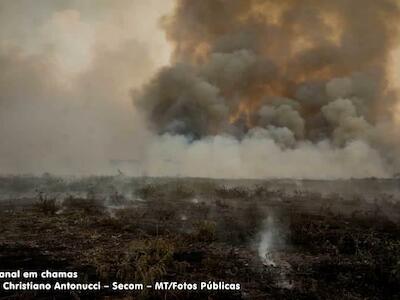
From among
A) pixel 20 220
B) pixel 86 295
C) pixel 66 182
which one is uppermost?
pixel 66 182

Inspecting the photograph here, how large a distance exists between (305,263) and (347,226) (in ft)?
19.9

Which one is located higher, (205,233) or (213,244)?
(205,233)

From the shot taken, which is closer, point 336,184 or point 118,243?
point 118,243

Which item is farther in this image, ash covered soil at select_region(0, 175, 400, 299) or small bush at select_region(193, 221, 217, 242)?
small bush at select_region(193, 221, 217, 242)

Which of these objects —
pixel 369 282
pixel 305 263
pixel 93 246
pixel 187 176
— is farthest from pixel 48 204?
pixel 187 176

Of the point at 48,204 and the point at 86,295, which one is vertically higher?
the point at 48,204

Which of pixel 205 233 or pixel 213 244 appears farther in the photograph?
pixel 205 233

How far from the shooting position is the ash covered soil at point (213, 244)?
9633mm

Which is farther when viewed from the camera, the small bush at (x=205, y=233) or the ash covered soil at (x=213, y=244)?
the small bush at (x=205, y=233)

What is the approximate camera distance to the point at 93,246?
503 inches

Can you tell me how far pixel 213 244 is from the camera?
13445 mm

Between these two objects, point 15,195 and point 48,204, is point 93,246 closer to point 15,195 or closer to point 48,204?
point 48,204

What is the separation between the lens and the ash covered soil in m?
9.63

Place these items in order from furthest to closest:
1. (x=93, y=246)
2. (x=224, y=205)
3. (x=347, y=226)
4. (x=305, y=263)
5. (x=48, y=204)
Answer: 1. (x=224, y=205)
2. (x=48, y=204)
3. (x=347, y=226)
4. (x=93, y=246)
5. (x=305, y=263)
